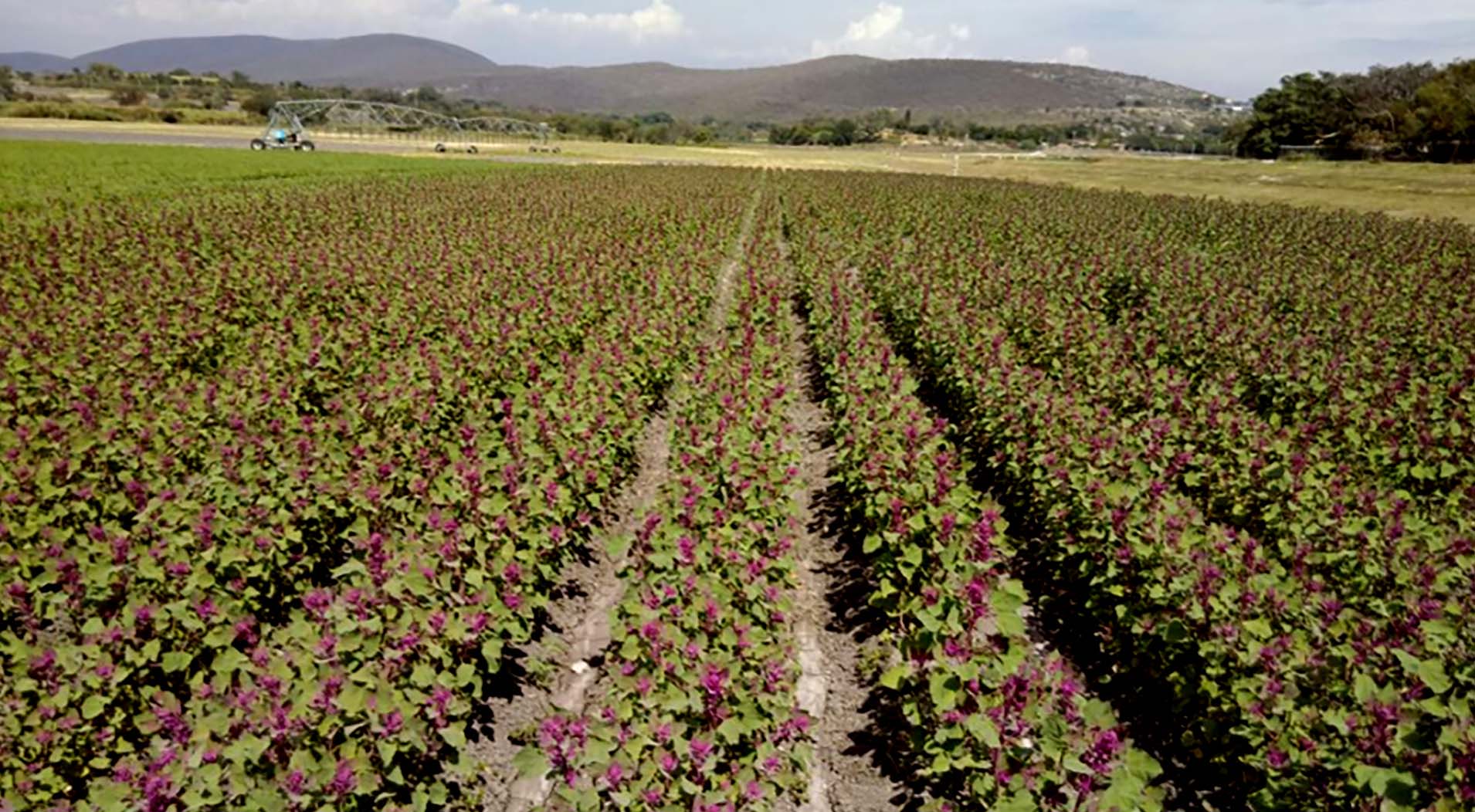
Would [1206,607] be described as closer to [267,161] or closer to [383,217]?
[383,217]

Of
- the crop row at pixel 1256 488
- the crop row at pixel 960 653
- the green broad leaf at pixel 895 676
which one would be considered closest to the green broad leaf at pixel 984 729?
the crop row at pixel 960 653

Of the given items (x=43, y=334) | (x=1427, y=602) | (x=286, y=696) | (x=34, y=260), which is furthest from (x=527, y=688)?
(x=34, y=260)

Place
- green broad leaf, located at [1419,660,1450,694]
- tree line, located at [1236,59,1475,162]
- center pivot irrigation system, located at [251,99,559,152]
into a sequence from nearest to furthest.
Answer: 1. green broad leaf, located at [1419,660,1450,694]
2. tree line, located at [1236,59,1475,162]
3. center pivot irrigation system, located at [251,99,559,152]

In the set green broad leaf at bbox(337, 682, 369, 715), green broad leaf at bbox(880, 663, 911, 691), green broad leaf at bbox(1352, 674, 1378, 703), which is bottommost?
green broad leaf at bbox(880, 663, 911, 691)

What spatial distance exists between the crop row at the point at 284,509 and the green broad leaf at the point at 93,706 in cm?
1

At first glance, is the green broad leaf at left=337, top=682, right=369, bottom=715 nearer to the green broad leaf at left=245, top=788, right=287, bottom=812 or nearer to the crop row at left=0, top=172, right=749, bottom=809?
the crop row at left=0, top=172, right=749, bottom=809

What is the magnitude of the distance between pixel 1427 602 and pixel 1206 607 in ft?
3.86

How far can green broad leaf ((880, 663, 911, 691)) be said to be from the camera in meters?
4.89

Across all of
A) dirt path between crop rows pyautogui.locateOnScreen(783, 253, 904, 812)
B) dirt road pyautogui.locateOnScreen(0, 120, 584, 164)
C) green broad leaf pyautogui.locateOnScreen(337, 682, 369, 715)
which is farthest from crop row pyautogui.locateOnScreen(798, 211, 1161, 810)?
dirt road pyautogui.locateOnScreen(0, 120, 584, 164)

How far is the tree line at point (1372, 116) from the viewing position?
210 feet

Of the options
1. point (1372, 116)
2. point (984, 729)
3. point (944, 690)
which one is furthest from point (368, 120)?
point (984, 729)

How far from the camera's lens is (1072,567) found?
6.75 meters

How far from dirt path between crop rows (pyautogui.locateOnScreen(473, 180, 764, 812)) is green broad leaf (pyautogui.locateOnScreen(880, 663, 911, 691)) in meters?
1.80

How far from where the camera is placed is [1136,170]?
65750mm
